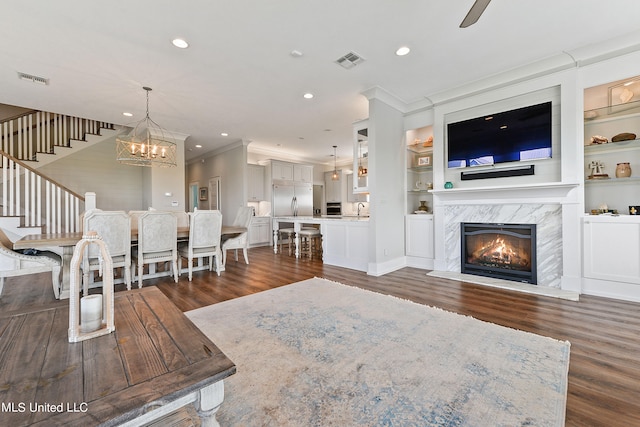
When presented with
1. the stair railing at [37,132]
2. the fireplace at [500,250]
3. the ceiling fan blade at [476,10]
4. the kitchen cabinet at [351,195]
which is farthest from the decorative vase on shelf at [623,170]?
the stair railing at [37,132]

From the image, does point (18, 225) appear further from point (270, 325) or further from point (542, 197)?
point (542, 197)

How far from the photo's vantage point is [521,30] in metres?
2.83

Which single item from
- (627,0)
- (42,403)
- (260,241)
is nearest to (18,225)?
(260,241)

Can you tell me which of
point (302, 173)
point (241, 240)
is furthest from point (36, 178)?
point (302, 173)

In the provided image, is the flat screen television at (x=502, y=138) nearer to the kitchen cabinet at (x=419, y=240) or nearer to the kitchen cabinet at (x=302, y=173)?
the kitchen cabinet at (x=419, y=240)

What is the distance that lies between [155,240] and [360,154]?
3.65 metres

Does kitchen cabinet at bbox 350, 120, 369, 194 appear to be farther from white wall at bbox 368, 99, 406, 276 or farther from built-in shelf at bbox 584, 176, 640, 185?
built-in shelf at bbox 584, 176, 640, 185

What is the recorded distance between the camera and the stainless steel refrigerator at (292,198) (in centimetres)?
805

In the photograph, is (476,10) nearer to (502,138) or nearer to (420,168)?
(502,138)

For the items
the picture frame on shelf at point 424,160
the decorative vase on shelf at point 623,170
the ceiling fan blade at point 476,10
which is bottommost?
the decorative vase on shelf at point 623,170

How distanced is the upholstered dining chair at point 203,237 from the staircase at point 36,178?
2.61 m

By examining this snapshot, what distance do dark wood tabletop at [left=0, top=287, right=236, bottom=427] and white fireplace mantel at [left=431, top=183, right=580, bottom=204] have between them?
413 cm

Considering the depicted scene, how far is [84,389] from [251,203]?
7614mm

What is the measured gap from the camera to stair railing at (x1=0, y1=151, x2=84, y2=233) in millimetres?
4605
